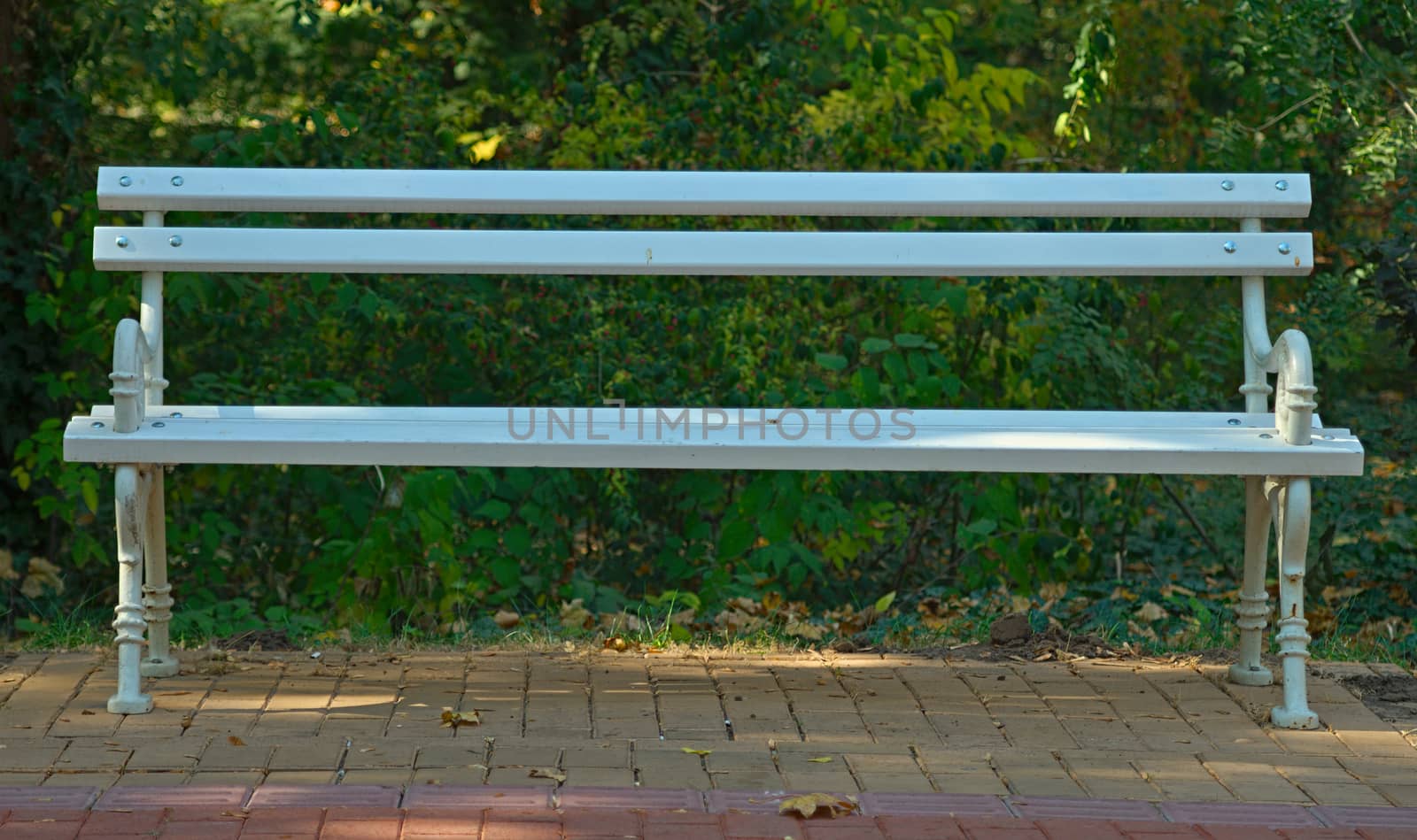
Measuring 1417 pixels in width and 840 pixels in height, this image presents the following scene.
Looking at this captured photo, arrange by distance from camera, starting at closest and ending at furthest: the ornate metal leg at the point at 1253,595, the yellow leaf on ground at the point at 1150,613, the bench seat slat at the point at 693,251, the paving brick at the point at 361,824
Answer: the paving brick at the point at 361,824, the ornate metal leg at the point at 1253,595, the bench seat slat at the point at 693,251, the yellow leaf on ground at the point at 1150,613

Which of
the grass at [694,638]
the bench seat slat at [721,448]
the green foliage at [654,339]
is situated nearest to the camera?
the bench seat slat at [721,448]

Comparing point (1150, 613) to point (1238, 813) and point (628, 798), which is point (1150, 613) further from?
point (628, 798)

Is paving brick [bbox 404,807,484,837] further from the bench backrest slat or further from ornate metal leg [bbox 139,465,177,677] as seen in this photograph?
the bench backrest slat

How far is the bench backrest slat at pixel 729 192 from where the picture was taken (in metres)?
4.13

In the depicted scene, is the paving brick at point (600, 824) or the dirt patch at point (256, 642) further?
the dirt patch at point (256, 642)

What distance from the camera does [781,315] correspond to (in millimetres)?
5938

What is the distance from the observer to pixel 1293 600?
3664 mm

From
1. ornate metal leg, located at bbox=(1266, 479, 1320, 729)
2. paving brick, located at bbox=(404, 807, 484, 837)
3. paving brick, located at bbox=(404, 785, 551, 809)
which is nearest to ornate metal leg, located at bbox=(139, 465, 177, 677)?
paving brick, located at bbox=(404, 785, 551, 809)

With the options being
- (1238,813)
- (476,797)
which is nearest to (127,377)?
(476,797)

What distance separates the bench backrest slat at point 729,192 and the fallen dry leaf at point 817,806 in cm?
170

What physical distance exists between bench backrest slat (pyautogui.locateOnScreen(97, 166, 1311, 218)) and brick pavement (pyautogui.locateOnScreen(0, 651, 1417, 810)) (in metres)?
1.23

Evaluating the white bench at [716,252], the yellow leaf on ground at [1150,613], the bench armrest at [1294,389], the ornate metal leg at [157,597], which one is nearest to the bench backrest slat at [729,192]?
the white bench at [716,252]

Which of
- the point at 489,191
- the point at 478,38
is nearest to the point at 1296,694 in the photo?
the point at 489,191

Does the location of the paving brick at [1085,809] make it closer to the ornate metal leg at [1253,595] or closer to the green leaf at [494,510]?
the ornate metal leg at [1253,595]
